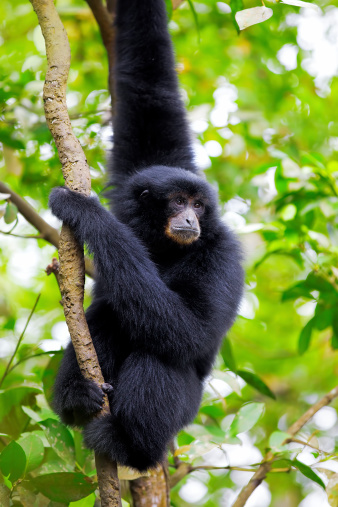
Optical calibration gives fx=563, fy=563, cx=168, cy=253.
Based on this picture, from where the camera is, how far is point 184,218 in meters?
3.78

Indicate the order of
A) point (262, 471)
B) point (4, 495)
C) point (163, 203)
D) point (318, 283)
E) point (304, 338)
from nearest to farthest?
point (4, 495) < point (262, 471) < point (163, 203) < point (318, 283) < point (304, 338)

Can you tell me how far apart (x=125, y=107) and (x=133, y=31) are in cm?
61

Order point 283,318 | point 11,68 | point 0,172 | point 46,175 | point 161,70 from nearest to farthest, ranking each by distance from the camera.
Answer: point 161,70
point 46,175
point 11,68
point 0,172
point 283,318

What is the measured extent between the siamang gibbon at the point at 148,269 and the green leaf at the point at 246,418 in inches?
11.2

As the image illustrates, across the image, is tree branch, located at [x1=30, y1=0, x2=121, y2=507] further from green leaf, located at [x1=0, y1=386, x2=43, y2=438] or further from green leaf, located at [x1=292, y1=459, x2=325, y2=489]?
green leaf, located at [x1=292, y1=459, x2=325, y2=489]

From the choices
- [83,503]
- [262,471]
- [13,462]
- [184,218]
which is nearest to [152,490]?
[262,471]

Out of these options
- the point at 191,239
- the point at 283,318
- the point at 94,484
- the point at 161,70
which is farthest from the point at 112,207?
the point at 283,318

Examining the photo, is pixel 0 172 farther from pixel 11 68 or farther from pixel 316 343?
pixel 316 343

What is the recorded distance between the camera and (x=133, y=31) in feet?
14.5

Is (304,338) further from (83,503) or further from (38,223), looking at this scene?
(38,223)

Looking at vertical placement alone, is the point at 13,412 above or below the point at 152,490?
above

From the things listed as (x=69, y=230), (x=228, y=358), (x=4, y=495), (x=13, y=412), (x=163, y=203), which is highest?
(x=69, y=230)

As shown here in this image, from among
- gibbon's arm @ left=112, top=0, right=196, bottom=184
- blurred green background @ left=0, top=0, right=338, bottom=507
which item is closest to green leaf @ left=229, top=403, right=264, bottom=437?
blurred green background @ left=0, top=0, right=338, bottom=507

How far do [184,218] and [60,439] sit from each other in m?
1.59
